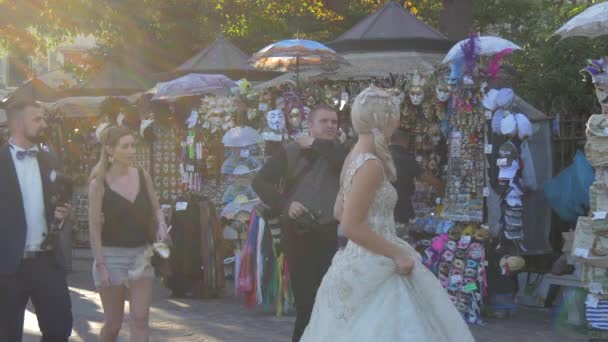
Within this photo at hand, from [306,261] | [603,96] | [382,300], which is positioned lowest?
[306,261]

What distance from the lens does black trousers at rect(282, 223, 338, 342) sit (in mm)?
6465

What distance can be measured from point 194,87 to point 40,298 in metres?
6.61

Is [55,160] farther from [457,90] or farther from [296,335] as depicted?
[457,90]

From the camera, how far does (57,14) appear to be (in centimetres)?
2262

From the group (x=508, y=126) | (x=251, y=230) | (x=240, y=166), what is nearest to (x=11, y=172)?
(x=251, y=230)

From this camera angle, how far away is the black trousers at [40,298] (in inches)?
228

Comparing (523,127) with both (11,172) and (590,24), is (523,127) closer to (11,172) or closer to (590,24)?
(590,24)

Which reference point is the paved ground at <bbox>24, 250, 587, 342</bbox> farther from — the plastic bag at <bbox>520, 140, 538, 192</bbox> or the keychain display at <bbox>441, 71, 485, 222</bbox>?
the plastic bag at <bbox>520, 140, 538, 192</bbox>

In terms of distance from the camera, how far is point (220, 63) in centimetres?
1440

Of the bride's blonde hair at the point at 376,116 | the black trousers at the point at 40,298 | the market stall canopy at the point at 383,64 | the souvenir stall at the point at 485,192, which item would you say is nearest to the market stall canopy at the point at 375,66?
the market stall canopy at the point at 383,64

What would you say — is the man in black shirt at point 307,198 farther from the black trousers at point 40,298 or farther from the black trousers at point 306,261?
the black trousers at point 40,298

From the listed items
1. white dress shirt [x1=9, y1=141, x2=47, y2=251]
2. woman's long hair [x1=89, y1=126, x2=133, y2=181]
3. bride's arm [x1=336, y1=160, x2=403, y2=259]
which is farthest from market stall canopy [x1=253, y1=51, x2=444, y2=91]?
bride's arm [x1=336, y1=160, x2=403, y2=259]

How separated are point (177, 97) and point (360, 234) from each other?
8530 mm

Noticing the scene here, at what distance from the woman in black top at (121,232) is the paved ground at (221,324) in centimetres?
260
